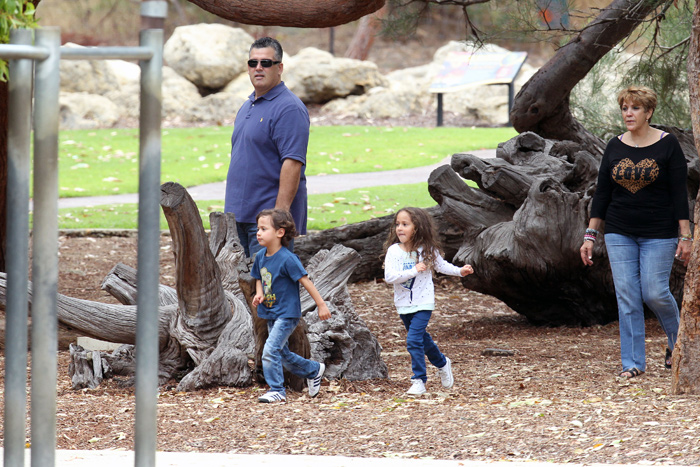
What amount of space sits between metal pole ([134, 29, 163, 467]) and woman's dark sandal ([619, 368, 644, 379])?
3.34 meters

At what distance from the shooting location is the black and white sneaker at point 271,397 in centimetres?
421

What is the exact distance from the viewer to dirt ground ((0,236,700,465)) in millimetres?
3354

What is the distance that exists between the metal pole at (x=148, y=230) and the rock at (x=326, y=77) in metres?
20.4

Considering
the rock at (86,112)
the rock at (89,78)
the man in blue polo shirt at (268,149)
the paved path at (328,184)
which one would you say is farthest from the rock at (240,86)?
the man in blue polo shirt at (268,149)

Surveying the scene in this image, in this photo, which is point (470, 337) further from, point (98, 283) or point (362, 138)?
point (362, 138)

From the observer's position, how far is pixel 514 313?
733cm

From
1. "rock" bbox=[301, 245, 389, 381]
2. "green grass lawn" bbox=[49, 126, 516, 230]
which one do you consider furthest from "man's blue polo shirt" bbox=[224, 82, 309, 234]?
"green grass lawn" bbox=[49, 126, 516, 230]

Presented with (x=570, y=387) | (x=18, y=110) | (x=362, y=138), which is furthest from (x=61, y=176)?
(x=18, y=110)

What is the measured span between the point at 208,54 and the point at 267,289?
1911 centimetres

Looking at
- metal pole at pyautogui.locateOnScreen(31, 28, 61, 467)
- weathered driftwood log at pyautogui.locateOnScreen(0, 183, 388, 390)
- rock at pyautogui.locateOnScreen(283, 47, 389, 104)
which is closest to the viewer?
metal pole at pyautogui.locateOnScreen(31, 28, 61, 467)

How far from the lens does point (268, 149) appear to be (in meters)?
4.84

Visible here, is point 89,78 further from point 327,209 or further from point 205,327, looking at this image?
point 205,327

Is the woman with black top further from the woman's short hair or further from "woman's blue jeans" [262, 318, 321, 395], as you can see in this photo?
"woman's blue jeans" [262, 318, 321, 395]

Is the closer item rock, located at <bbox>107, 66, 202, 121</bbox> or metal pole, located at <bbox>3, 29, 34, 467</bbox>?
metal pole, located at <bbox>3, 29, 34, 467</bbox>
